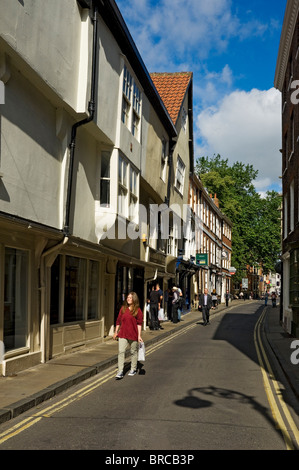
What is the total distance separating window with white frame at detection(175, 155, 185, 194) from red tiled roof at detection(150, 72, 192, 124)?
2.88m

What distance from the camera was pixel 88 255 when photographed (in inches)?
577

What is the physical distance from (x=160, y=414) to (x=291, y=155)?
16.0 metres

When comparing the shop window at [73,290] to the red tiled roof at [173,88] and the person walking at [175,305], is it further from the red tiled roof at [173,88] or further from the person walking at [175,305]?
the red tiled roof at [173,88]

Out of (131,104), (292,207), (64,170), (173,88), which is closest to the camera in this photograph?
(64,170)

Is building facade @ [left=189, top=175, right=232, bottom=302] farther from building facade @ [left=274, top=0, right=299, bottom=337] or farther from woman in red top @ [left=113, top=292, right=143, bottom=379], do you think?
woman in red top @ [left=113, top=292, right=143, bottom=379]

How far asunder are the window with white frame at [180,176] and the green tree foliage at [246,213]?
94.0 feet

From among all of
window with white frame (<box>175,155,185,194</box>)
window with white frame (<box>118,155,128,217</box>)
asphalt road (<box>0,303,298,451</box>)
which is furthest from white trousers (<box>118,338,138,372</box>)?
window with white frame (<box>175,155,185,194</box>)

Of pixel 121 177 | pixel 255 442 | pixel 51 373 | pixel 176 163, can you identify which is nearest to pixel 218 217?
pixel 176 163

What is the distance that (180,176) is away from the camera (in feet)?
96.5

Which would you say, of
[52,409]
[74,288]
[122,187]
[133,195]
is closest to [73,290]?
[74,288]

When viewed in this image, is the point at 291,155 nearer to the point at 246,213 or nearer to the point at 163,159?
the point at 163,159
